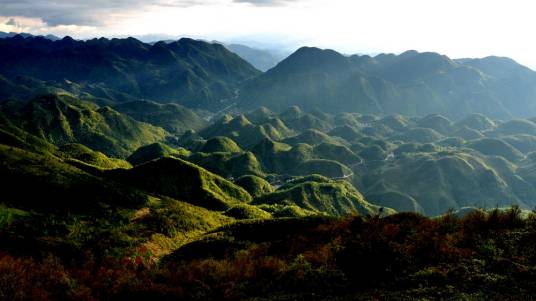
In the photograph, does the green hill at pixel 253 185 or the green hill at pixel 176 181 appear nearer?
the green hill at pixel 176 181

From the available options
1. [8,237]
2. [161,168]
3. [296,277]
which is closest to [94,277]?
[296,277]

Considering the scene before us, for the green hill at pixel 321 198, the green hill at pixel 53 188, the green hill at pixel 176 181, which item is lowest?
the green hill at pixel 321 198

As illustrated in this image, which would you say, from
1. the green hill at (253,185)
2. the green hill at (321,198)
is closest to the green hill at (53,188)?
the green hill at (321,198)

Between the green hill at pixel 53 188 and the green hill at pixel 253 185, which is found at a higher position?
the green hill at pixel 53 188

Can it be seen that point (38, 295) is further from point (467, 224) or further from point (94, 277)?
point (467, 224)

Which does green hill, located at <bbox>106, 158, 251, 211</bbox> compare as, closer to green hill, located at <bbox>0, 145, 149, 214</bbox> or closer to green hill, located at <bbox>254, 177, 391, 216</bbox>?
green hill, located at <bbox>0, 145, 149, 214</bbox>

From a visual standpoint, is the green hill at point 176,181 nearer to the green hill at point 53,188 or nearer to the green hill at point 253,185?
the green hill at point 53,188

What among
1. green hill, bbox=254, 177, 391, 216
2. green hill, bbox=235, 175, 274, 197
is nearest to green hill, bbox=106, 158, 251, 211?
green hill, bbox=254, 177, 391, 216

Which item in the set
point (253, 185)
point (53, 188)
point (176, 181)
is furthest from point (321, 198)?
point (53, 188)

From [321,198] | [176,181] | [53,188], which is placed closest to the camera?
[53,188]

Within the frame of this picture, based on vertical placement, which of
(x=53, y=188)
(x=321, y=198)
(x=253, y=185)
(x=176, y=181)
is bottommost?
(x=321, y=198)

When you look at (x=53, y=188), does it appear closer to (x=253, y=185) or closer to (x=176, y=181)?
(x=176, y=181)
